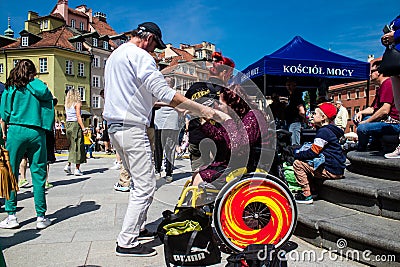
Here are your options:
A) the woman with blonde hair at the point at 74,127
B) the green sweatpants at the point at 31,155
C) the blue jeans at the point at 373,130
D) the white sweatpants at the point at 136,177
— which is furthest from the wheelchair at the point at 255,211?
the woman with blonde hair at the point at 74,127

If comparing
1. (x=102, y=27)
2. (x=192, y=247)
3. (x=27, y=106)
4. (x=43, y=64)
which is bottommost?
(x=192, y=247)

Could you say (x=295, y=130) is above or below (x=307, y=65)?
below

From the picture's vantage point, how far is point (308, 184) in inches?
164

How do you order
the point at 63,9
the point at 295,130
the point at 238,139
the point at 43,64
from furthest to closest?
the point at 63,9
the point at 43,64
the point at 295,130
the point at 238,139

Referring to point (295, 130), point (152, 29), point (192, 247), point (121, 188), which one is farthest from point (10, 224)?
point (295, 130)

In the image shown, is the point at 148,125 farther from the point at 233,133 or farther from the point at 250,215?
the point at 250,215

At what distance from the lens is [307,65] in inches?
360

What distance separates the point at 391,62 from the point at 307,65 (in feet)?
20.5

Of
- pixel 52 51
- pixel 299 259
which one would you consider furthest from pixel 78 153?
pixel 52 51

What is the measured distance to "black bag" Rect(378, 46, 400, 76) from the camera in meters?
3.07

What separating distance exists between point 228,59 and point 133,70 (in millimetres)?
1289

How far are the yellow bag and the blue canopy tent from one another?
6.35 metres

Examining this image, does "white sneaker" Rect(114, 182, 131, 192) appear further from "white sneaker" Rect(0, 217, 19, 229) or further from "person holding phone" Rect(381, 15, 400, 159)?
"person holding phone" Rect(381, 15, 400, 159)

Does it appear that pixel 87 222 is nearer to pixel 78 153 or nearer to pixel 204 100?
pixel 204 100
